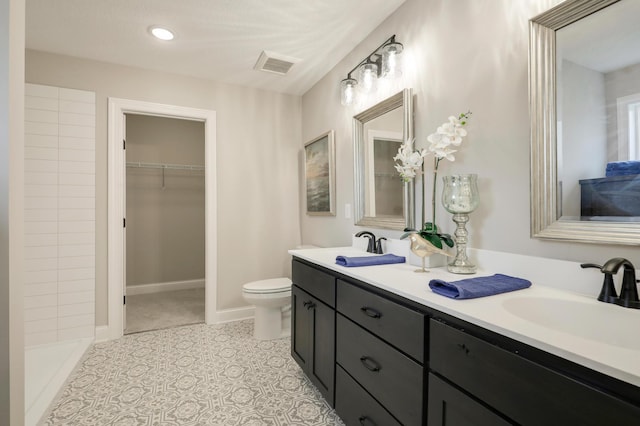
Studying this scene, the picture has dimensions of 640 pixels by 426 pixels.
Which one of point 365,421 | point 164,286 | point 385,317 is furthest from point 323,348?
point 164,286

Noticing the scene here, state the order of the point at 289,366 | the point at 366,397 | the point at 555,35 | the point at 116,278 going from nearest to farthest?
the point at 555,35 < the point at 366,397 < the point at 289,366 < the point at 116,278

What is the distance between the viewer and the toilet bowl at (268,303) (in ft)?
8.68

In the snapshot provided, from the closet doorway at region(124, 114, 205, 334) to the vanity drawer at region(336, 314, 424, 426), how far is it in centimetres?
291

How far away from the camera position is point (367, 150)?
2.29 metres

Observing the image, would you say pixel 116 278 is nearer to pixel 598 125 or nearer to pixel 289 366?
pixel 289 366

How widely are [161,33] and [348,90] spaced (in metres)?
1.47

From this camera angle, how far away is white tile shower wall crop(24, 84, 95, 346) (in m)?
2.48

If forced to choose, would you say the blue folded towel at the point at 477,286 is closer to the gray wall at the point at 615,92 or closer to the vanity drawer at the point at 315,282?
the gray wall at the point at 615,92

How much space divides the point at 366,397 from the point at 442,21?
6.33 feet

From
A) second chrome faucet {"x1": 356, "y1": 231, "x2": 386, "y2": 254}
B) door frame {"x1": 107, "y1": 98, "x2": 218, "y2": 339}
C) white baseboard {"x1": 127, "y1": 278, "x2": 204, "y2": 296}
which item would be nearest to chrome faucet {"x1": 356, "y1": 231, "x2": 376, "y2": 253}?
second chrome faucet {"x1": 356, "y1": 231, "x2": 386, "y2": 254}

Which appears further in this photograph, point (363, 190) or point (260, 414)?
point (363, 190)

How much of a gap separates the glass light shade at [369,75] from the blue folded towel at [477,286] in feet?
5.06

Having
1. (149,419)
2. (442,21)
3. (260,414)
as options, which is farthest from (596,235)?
(149,419)

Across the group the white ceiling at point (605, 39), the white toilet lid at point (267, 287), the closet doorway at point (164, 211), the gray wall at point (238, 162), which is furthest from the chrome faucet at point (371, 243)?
the closet doorway at point (164, 211)
